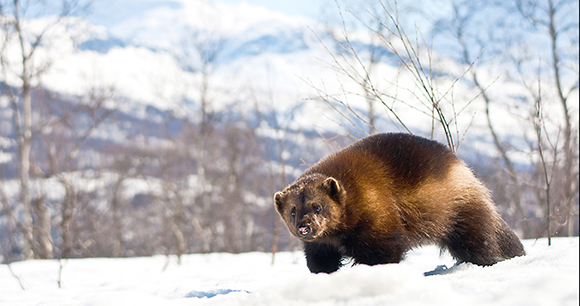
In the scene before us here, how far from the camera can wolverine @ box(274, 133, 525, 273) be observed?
2.70 metres

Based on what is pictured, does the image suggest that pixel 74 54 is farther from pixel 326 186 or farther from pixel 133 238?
pixel 133 238

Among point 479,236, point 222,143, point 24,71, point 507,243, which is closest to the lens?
point 479,236

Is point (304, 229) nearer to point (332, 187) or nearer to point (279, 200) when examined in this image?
point (332, 187)

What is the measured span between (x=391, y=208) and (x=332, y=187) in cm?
43

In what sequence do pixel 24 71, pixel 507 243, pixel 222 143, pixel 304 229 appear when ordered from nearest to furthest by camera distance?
pixel 304 229, pixel 507 243, pixel 24 71, pixel 222 143

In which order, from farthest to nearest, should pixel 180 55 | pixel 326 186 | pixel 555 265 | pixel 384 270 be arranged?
pixel 180 55, pixel 326 186, pixel 555 265, pixel 384 270

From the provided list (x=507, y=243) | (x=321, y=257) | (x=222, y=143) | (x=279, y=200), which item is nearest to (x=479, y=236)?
(x=507, y=243)

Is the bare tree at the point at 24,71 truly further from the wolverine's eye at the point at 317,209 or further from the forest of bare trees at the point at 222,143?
the wolverine's eye at the point at 317,209

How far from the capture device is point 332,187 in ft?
9.00

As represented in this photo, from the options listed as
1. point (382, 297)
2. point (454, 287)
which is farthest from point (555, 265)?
point (382, 297)

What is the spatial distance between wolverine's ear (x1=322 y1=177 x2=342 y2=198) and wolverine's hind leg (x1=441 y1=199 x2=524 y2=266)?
3.14 ft

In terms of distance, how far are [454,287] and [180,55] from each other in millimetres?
18143

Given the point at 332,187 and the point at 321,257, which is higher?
the point at 332,187

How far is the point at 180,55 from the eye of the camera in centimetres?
1817
